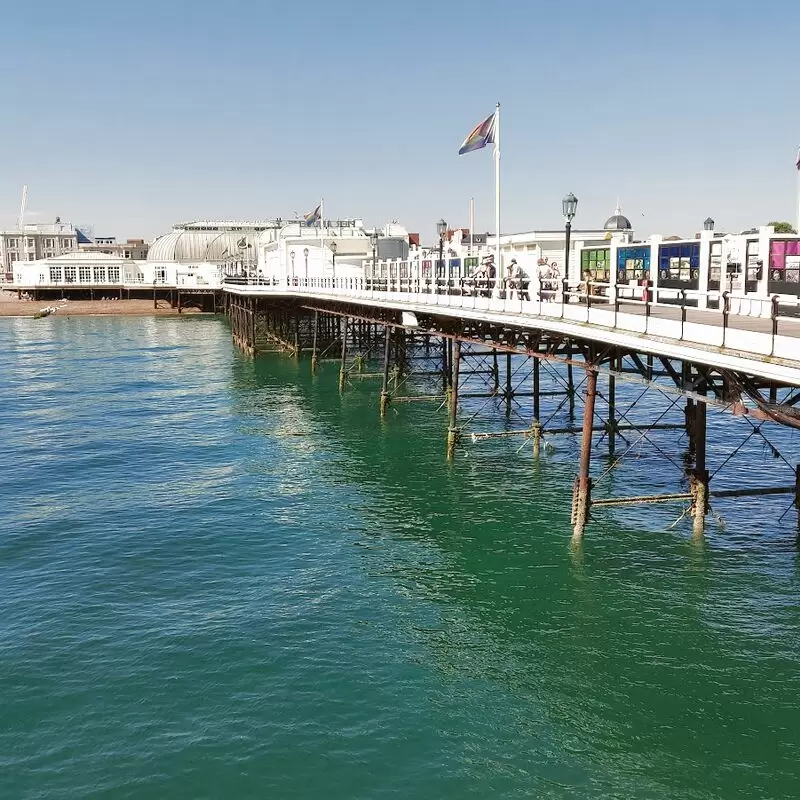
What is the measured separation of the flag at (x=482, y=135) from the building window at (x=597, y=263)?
6.47m

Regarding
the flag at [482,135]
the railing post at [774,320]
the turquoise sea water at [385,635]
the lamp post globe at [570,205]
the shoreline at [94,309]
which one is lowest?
the turquoise sea water at [385,635]

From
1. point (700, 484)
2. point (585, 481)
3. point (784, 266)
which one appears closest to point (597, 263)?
point (784, 266)

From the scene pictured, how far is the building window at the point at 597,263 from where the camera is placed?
3257 cm

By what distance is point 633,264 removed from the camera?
94.9 ft

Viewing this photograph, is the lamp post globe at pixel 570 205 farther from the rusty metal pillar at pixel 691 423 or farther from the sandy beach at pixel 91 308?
the sandy beach at pixel 91 308

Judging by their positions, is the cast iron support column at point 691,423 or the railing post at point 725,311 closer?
the railing post at point 725,311

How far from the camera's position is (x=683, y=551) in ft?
66.1

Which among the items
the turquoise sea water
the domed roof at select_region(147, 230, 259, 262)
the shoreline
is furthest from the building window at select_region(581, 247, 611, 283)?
the domed roof at select_region(147, 230, 259, 262)

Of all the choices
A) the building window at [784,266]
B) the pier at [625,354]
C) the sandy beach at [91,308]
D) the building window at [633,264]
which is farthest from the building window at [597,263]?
the sandy beach at [91,308]

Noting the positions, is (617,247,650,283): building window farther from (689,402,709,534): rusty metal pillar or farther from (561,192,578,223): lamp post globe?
(689,402,709,534): rusty metal pillar

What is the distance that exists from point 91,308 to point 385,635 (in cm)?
10308

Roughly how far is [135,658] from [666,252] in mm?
19224

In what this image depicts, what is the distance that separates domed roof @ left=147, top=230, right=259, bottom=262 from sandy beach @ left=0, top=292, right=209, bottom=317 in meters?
12.6

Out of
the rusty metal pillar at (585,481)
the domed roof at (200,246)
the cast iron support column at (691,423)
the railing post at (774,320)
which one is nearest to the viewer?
the railing post at (774,320)
